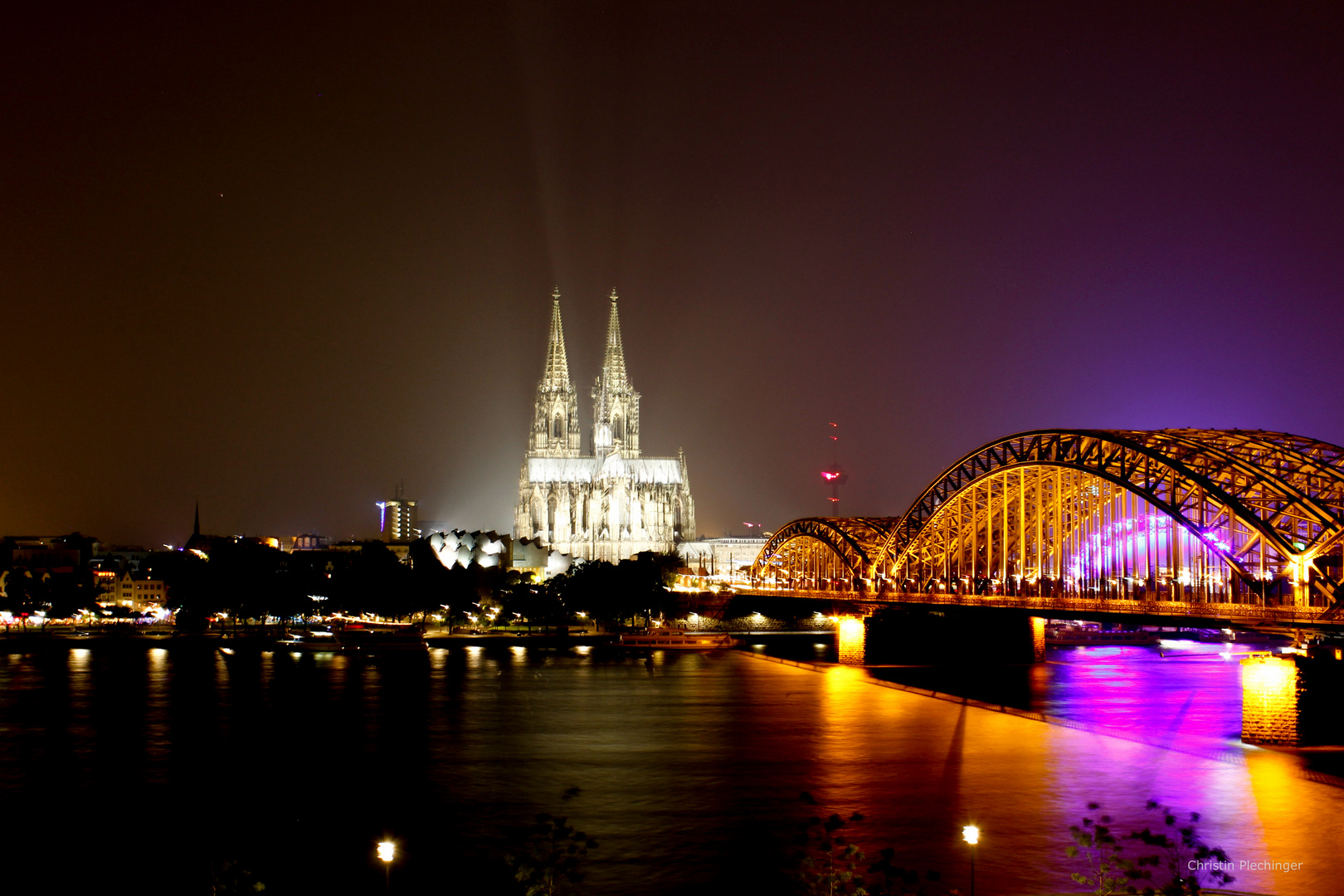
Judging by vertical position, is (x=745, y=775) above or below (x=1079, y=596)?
below

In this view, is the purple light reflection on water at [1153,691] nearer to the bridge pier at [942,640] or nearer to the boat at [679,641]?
the bridge pier at [942,640]

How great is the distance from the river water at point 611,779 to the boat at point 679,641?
42.1 metres

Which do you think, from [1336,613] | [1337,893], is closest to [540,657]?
[1336,613]

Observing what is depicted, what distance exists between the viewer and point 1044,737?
60406 millimetres

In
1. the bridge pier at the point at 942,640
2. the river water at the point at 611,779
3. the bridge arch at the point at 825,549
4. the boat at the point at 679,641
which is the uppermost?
the bridge arch at the point at 825,549

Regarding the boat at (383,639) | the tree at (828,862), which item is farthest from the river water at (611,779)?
the boat at (383,639)

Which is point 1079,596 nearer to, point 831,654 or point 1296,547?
point 1296,547

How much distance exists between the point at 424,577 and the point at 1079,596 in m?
97.5

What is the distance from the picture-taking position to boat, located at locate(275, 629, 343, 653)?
127 meters

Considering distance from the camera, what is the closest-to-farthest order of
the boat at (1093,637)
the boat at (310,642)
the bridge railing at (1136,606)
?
1. the bridge railing at (1136,606)
2. the boat at (310,642)
3. the boat at (1093,637)

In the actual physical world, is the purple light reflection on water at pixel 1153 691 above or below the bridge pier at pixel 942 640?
below

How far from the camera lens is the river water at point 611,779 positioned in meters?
37.3

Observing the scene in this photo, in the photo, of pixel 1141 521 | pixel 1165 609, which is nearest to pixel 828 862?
pixel 1165 609

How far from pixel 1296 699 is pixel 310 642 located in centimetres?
9835
